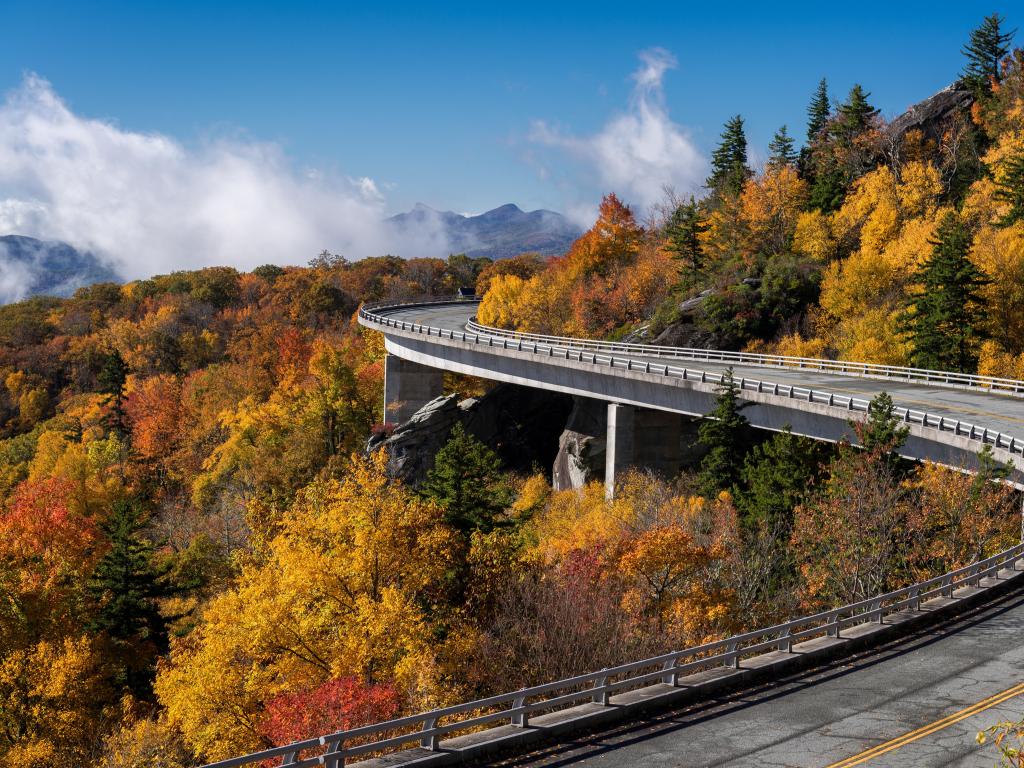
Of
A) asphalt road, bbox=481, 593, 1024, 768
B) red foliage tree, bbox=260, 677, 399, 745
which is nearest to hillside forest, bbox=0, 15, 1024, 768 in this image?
red foliage tree, bbox=260, 677, 399, 745

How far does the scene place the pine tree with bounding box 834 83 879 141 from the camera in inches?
3880

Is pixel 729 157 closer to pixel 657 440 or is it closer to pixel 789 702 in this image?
pixel 657 440

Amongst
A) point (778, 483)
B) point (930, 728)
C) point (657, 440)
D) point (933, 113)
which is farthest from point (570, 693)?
point (933, 113)

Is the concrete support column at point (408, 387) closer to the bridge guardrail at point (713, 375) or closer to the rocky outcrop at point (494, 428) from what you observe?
the bridge guardrail at point (713, 375)

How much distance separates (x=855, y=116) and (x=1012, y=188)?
27600mm

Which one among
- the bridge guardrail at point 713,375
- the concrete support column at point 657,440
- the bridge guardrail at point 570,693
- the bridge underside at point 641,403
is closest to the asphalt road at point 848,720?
the bridge guardrail at point 570,693

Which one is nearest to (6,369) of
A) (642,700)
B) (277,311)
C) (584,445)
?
(277,311)

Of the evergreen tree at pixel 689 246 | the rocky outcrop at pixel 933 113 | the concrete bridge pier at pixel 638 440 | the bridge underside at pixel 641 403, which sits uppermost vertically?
the rocky outcrop at pixel 933 113

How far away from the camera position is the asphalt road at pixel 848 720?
15.9m

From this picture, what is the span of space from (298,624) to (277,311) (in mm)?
113812

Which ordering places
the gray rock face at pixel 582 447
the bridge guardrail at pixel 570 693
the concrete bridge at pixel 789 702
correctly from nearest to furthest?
the bridge guardrail at pixel 570 693 < the concrete bridge at pixel 789 702 < the gray rock face at pixel 582 447

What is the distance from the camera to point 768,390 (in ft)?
157

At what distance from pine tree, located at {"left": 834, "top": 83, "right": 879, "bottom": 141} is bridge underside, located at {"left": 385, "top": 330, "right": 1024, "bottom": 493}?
47.7 metres

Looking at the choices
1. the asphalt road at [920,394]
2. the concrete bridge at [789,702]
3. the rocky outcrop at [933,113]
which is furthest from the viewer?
the rocky outcrop at [933,113]
